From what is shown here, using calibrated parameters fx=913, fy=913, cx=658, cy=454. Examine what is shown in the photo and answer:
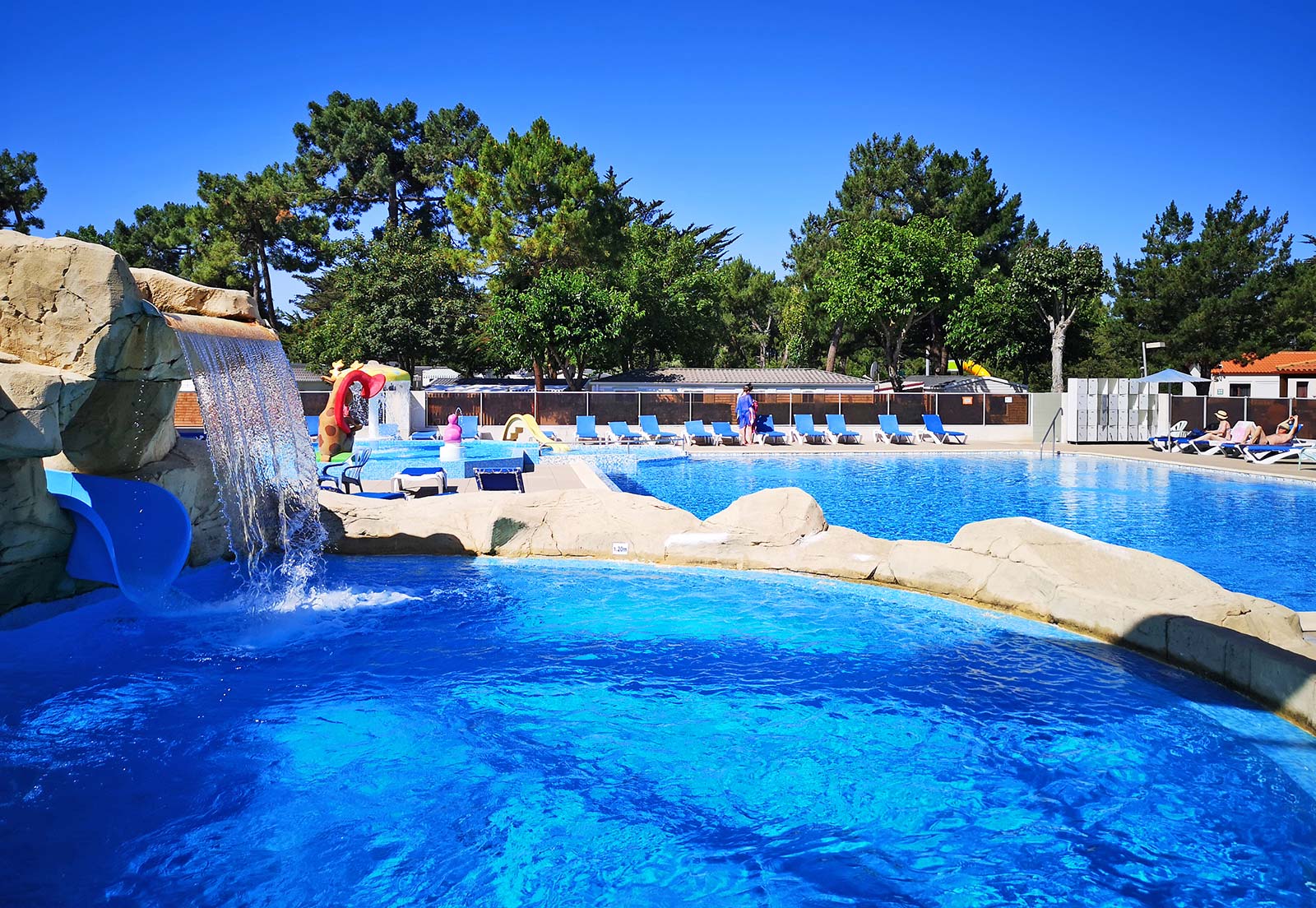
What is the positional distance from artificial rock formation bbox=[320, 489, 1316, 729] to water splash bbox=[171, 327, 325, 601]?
478 millimetres

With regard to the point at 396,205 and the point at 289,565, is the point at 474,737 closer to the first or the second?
the point at 289,565

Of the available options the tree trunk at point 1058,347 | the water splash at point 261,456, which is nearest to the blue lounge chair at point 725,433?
the water splash at point 261,456

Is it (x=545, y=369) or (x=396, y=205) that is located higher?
(x=396, y=205)

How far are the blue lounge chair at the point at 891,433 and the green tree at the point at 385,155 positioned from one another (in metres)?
23.3

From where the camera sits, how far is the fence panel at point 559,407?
26.8m

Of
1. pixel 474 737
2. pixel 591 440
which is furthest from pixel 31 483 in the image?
pixel 591 440

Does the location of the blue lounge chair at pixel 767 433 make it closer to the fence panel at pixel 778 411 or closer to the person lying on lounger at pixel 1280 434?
the fence panel at pixel 778 411

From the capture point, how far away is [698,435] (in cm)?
2512

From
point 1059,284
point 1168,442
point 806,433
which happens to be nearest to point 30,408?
point 806,433

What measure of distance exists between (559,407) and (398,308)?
1086 cm

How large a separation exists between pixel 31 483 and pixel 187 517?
106 cm

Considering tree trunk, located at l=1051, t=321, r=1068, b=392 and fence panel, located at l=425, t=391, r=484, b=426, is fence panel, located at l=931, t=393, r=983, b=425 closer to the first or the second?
tree trunk, located at l=1051, t=321, r=1068, b=392

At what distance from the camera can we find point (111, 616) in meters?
6.75

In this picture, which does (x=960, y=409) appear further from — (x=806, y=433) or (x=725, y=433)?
(x=725, y=433)
